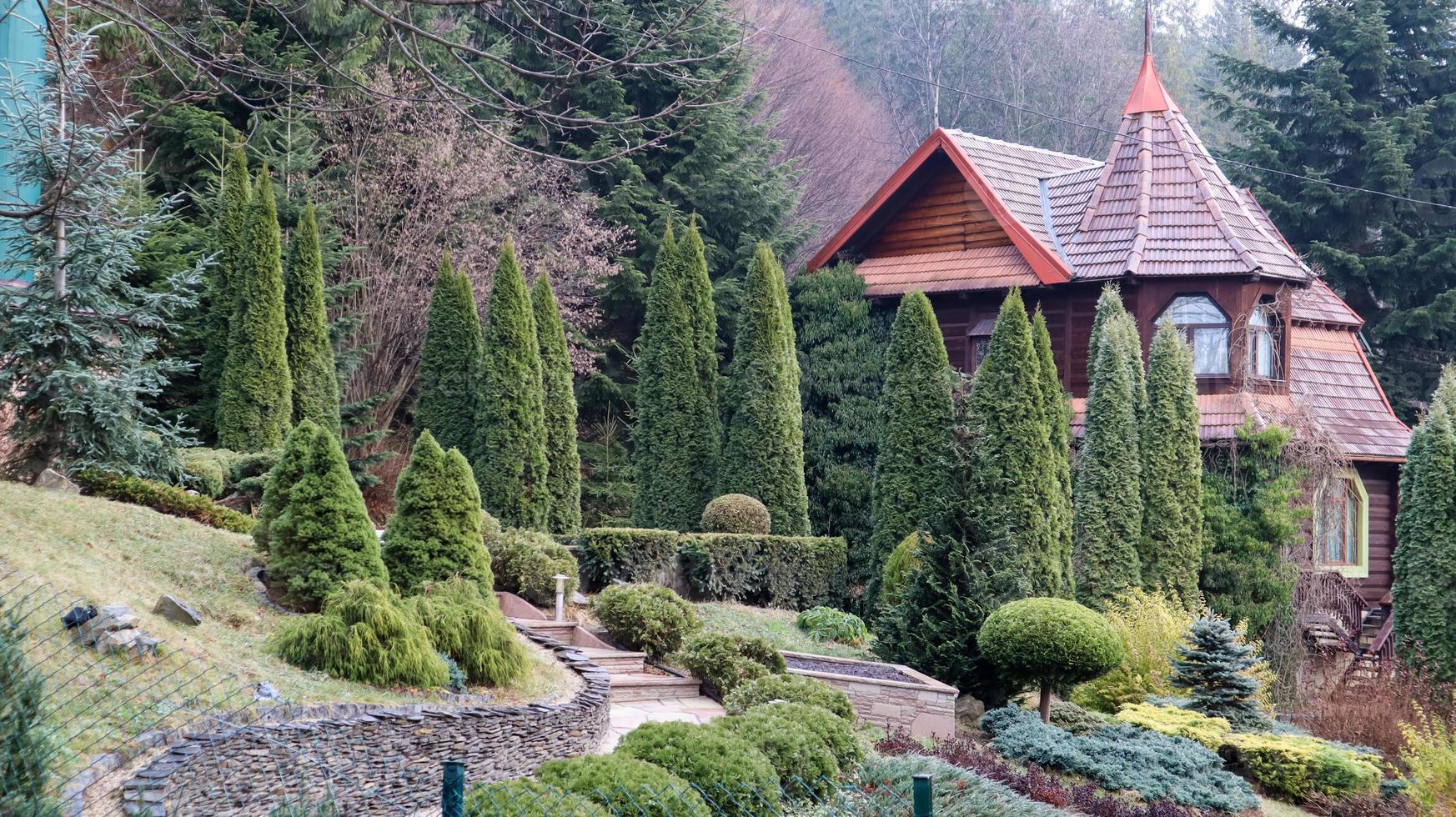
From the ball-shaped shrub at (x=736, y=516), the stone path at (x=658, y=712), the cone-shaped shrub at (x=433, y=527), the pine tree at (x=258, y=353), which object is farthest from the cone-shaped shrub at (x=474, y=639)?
the ball-shaped shrub at (x=736, y=516)

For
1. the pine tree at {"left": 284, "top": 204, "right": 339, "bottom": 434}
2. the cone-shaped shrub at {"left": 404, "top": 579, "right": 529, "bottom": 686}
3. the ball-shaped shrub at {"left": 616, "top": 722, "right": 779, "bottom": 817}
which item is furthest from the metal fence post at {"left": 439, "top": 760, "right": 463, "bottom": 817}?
the pine tree at {"left": 284, "top": 204, "right": 339, "bottom": 434}

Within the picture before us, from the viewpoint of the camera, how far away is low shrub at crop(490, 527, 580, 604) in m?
13.2

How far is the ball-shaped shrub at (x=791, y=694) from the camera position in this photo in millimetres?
9398

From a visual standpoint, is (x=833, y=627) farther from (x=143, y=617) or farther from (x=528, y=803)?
(x=528, y=803)

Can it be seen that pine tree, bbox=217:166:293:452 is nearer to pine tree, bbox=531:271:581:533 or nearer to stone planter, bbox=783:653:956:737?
pine tree, bbox=531:271:581:533

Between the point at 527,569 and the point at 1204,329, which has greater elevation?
the point at 1204,329

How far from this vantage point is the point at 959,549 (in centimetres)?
1212

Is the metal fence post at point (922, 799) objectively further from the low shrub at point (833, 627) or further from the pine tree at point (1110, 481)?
the pine tree at point (1110, 481)

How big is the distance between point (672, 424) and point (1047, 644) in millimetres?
9073

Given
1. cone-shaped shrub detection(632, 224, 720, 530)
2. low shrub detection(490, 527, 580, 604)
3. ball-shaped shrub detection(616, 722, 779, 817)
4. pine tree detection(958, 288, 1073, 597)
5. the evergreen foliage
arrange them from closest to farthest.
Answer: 1. ball-shaped shrub detection(616, 722, 779, 817)
2. low shrub detection(490, 527, 580, 604)
3. pine tree detection(958, 288, 1073, 597)
4. cone-shaped shrub detection(632, 224, 720, 530)
5. the evergreen foliage

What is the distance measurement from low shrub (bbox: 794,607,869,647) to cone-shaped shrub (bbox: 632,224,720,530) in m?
4.19

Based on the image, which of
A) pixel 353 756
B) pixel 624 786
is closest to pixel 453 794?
pixel 624 786

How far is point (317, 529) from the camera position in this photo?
951 centimetres

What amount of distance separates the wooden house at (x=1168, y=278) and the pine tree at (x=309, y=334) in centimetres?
971
